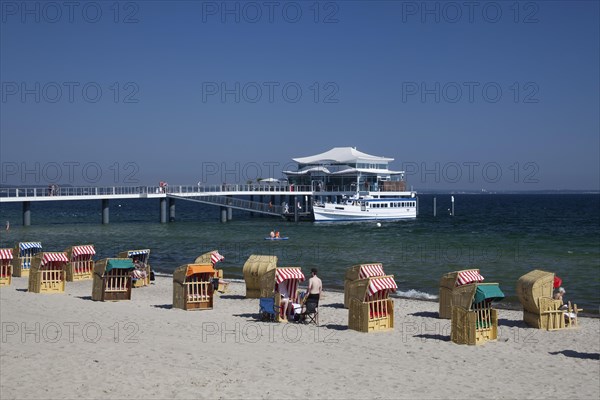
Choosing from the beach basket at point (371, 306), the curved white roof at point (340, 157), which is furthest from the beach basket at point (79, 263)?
the curved white roof at point (340, 157)

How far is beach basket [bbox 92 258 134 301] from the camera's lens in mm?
17938

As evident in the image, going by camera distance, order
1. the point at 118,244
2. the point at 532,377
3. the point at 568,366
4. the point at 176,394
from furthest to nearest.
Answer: the point at 118,244
the point at 568,366
the point at 532,377
the point at 176,394

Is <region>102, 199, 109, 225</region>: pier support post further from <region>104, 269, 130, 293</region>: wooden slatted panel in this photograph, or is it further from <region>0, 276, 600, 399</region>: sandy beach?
<region>0, 276, 600, 399</region>: sandy beach

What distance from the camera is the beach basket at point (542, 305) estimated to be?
→ 15.2 metres

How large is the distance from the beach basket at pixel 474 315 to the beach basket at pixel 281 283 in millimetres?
3832

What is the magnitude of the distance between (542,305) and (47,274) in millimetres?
13423

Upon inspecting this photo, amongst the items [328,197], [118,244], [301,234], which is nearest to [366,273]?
[118,244]

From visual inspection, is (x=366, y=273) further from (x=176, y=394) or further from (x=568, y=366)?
(x=176, y=394)

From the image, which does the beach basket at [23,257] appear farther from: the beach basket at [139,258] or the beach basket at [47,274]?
the beach basket at [47,274]

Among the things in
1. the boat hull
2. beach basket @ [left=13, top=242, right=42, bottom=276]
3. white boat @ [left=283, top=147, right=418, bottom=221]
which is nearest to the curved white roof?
white boat @ [left=283, top=147, right=418, bottom=221]

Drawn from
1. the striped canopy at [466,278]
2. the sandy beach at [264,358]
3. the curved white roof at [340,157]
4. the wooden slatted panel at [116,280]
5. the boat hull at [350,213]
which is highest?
the curved white roof at [340,157]

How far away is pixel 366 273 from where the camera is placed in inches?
679

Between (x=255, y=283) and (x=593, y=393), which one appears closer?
(x=593, y=393)

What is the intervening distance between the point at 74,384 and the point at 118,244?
1236 inches
